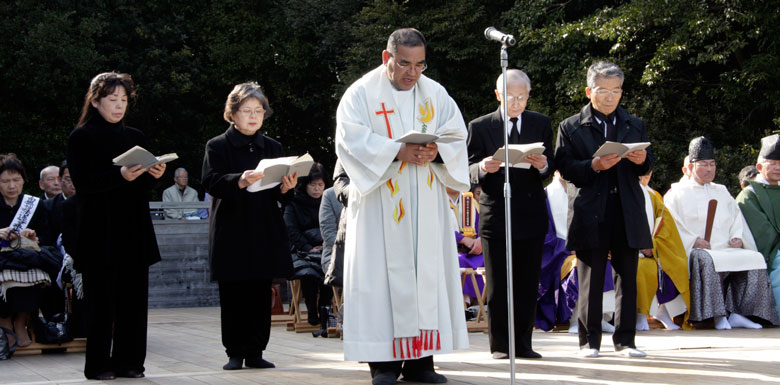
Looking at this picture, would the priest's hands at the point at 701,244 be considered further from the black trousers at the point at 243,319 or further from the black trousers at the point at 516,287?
the black trousers at the point at 243,319

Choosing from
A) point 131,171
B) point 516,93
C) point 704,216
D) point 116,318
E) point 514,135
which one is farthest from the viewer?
point 704,216

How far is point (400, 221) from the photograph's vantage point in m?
5.56

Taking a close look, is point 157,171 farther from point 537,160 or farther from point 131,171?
point 537,160

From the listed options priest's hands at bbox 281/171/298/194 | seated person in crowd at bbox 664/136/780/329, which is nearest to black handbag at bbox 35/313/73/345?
priest's hands at bbox 281/171/298/194

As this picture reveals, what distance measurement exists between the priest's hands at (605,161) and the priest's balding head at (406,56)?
1525 millimetres

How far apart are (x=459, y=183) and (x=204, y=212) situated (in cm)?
1081

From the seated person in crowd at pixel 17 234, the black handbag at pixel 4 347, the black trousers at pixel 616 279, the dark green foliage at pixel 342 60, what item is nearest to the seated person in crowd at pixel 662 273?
the black trousers at pixel 616 279

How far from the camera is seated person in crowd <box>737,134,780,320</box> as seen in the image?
393 inches

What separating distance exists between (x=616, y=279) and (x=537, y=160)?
3.70 feet

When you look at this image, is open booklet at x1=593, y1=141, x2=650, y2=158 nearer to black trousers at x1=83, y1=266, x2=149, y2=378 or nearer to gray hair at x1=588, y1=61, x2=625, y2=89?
gray hair at x1=588, y1=61, x2=625, y2=89

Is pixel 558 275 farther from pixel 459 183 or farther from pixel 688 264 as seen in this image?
pixel 459 183

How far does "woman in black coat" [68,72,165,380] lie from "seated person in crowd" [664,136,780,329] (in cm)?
575

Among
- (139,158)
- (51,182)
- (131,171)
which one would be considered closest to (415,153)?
(139,158)

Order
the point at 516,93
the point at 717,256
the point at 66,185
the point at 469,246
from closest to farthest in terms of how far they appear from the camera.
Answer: the point at 516,93 < the point at 66,185 < the point at 717,256 < the point at 469,246
